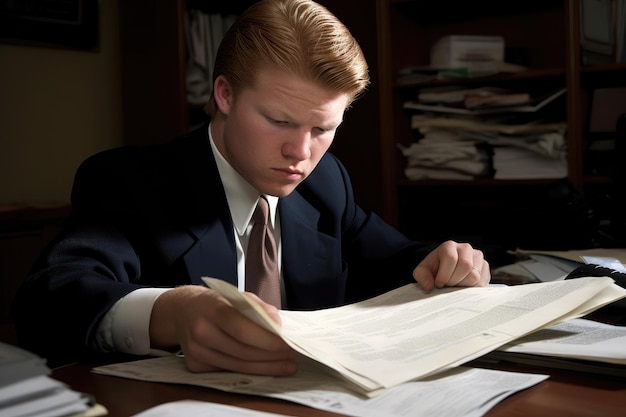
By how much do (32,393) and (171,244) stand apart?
69 centimetres

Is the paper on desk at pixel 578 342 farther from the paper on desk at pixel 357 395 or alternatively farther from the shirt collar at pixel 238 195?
the shirt collar at pixel 238 195

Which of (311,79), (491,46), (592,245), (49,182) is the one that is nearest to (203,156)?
(311,79)

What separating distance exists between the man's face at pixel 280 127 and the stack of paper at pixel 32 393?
73 centimetres

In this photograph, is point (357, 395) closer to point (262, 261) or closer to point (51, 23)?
point (262, 261)

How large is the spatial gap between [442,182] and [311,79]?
1561 mm

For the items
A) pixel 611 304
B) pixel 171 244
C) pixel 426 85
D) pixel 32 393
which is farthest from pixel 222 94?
pixel 426 85

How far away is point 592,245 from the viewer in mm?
1890

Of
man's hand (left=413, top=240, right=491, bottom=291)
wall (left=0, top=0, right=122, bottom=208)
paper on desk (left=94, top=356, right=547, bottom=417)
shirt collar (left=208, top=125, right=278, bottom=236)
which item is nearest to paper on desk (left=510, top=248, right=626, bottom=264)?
man's hand (left=413, top=240, right=491, bottom=291)

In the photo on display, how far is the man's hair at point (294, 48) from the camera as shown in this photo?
4.07 ft

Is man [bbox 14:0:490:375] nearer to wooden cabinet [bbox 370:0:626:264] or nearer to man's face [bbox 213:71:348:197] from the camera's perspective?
man's face [bbox 213:71:348:197]

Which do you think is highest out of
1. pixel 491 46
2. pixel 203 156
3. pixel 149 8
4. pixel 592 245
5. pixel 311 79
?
pixel 149 8

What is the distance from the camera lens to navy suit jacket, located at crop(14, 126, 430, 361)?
3.18 feet

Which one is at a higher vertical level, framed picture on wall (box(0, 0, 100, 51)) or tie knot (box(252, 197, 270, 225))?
framed picture on wall (box(0, 0, 100, 51))

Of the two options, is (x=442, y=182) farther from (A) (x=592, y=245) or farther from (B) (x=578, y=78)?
(A) (x=592, y=245)
